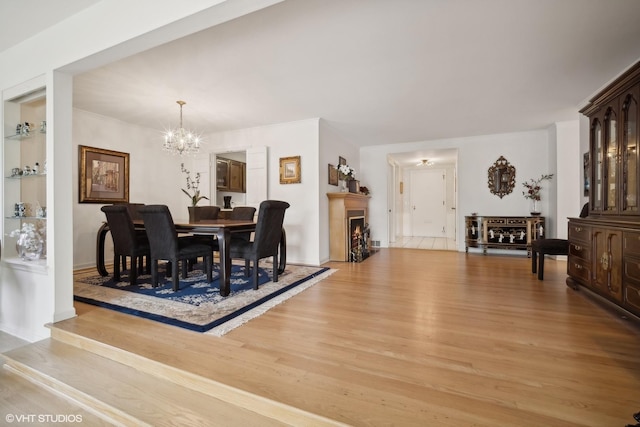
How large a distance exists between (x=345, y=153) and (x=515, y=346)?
4.86 meters

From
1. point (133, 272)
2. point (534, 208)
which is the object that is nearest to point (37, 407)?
point (133, 272)

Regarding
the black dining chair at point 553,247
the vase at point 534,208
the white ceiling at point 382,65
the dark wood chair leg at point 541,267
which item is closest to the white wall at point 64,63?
the white ceiling at point 382,65

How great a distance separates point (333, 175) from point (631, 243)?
395 cm

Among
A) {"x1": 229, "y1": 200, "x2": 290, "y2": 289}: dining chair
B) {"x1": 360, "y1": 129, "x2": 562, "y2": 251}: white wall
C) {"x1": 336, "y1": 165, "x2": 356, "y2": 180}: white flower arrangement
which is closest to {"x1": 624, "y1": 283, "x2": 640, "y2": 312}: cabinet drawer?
{"x1": 229, "y1": 200, "x2": 290, "y2": 289}: dining chair

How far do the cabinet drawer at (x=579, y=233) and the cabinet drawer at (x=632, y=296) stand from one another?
73cm

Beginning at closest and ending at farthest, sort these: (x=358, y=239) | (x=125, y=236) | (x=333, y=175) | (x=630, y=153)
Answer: (x=630, y=153) < (x=125, y=236) < (x=358, y=239) < (x=333, y=175)

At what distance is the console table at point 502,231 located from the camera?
17.0ft

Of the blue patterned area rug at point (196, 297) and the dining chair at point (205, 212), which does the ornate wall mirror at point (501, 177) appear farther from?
the dining chair at point (205, 212)

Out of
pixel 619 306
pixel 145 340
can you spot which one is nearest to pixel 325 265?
pixel 145 340

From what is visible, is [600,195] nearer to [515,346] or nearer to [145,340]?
[515,346]

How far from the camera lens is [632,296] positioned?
2168 mm

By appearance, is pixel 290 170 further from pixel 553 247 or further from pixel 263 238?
pixel 553 247

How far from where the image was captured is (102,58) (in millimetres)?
2090

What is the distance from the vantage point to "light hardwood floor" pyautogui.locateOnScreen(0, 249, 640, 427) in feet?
4.12
